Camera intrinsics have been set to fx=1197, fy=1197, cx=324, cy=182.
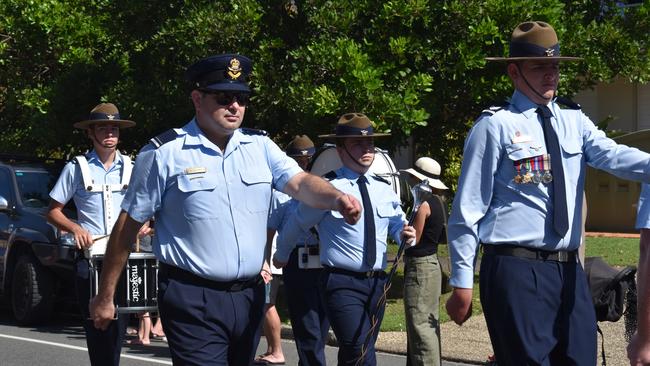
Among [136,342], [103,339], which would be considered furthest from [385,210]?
[136,342]

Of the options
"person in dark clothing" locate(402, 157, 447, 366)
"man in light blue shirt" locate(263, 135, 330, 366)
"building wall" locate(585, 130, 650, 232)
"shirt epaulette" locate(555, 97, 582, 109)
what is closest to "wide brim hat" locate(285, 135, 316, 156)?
"man in light blue shirt" locate(263, 135, 330, 366)

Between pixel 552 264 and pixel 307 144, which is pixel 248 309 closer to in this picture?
pixel 552 264

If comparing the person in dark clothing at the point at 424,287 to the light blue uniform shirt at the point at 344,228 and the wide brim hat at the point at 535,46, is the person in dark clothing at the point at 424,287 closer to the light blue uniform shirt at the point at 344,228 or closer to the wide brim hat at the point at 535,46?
the light blue uniform shirt at the point at 344,228

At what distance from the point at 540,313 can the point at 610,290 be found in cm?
136

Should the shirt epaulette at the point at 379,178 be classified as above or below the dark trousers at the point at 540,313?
above

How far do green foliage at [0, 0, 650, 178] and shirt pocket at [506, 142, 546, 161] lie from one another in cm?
766

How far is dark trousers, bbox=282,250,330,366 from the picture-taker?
8828 millimetres

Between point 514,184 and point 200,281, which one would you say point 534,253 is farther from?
point 200,281

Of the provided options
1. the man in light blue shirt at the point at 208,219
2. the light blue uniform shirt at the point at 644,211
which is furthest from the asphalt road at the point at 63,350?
the light blue uniform shirt at the point at 644,211

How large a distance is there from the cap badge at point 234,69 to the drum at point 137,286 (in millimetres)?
2004

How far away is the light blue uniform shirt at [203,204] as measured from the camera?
542 cm

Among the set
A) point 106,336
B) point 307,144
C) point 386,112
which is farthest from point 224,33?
point 106,336

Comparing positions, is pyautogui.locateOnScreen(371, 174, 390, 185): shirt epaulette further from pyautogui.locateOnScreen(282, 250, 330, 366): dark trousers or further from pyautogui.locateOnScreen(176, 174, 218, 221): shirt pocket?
pyautogui.locateOnScreen(176, 174, 218, 221): shirt pocket

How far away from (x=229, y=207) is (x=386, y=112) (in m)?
7.75
